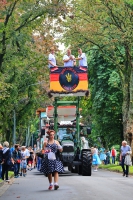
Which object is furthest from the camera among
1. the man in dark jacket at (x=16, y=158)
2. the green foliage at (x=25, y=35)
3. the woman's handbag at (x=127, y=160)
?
the man in dark jacket at (x=16, y=158)

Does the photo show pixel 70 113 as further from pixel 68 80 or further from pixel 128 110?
pixel 128 110

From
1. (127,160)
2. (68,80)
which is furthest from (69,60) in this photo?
(127,160)

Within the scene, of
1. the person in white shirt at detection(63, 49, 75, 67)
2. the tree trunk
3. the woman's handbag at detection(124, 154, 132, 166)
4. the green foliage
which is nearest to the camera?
the person in white shirt at detection(63, 49, 75, 67)

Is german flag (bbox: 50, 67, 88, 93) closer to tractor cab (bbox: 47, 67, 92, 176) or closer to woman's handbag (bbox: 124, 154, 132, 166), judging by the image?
tractor cab (bbox: 47, 67, 92, 176)

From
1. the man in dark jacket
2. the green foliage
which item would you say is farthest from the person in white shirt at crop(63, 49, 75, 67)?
the man in dark jacket

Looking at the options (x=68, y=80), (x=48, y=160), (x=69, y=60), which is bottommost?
(x=48, y=160)

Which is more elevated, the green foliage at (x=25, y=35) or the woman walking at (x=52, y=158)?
the green foliage at (x=25, y=35)

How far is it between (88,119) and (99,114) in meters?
17.0

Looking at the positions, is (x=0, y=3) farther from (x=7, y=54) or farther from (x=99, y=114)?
(x=99, y=114)

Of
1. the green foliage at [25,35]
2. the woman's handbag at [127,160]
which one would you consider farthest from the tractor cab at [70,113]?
the green foliage at [25,35]

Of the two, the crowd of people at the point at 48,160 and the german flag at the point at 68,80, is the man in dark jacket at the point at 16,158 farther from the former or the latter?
the german flag at the point at 68,80

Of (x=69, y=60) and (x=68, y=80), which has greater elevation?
(x=69, y=60)

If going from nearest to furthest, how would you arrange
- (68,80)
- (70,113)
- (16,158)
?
(68,80) → (70,113) → (16,158)

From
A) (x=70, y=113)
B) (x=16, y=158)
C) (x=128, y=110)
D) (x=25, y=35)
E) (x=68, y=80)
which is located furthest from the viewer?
(x=128, y=110)
